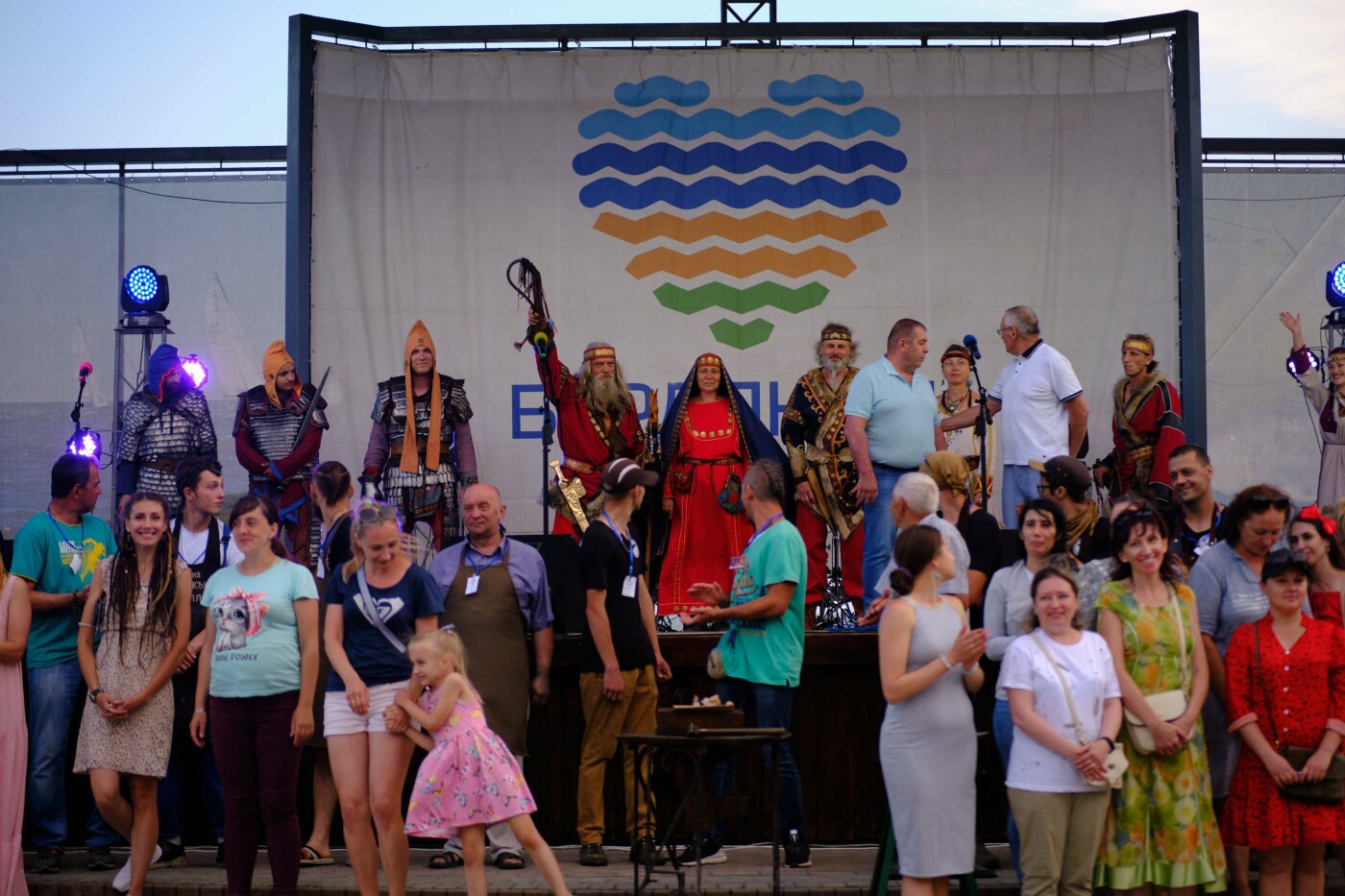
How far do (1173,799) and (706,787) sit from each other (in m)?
1.73

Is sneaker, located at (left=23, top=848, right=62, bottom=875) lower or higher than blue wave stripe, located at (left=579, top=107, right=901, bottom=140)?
lower

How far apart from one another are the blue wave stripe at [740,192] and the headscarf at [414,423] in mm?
1231

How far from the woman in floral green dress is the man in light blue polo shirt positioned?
6.85 feet

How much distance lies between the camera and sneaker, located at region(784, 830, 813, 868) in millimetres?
5305

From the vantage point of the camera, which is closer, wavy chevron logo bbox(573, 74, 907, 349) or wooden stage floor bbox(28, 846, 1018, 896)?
wooden stage floor bbox(28, 846, 1018, 896)

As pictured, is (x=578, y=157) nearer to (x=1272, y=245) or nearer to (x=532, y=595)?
(x=532, y=595)

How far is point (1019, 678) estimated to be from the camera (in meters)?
4.30

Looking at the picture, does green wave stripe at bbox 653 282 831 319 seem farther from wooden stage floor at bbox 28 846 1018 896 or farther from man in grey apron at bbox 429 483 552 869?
wooden stage floor at bbox 28 846 1018 896

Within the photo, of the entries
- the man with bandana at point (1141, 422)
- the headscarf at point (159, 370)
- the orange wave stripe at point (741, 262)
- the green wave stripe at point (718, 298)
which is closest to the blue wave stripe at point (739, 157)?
the orange wave stripe at point (741, 262)

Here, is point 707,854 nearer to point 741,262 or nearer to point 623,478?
point 623,478

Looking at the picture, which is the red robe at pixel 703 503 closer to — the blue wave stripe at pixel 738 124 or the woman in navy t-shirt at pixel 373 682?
the blue wave stripe at pixel 738 124

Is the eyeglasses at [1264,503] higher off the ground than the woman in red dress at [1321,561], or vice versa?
the eyeglasses at [1264,503]

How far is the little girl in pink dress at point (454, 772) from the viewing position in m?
4.52

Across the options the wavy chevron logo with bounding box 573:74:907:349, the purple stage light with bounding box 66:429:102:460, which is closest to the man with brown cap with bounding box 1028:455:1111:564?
the wavy chevron logo with bounding box 573:74:907:349
